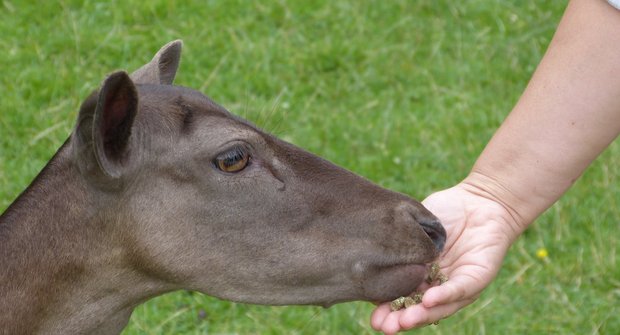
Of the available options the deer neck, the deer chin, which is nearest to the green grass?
the deer neck

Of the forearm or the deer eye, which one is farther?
the forearm

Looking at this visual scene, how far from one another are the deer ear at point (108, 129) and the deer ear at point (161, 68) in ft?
2.56

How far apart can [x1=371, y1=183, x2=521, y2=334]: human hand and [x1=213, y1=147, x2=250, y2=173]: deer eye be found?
79cm

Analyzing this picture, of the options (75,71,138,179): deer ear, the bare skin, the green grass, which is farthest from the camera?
the green grass

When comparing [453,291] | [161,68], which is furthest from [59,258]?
[453,291]

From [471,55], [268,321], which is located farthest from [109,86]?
[471,55]

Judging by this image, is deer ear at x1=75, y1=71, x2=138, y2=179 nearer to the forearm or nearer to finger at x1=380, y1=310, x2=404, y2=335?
finger at x1=380, y1=310, x2=404, y2=335

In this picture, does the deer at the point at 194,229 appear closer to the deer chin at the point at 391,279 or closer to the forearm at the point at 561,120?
the deer chin at the point at 391,279

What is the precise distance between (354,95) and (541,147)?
12.6 ft

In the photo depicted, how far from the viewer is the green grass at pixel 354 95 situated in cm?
642

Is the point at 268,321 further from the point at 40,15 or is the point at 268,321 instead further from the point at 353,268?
the point at 40,15

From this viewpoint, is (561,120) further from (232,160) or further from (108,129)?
(108,129)

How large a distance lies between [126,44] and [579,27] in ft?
14.8

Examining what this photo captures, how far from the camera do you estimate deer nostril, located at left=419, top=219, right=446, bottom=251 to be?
4.17 meters
